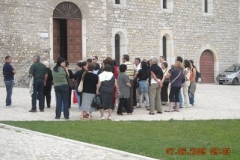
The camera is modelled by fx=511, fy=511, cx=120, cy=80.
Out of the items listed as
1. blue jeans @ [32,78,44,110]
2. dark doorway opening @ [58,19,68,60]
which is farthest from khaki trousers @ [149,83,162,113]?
dark doorway opening @ [58,19,68,60]

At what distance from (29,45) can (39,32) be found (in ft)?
2.82

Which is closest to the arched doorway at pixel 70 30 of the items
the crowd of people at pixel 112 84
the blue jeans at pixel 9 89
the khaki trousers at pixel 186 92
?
the crowd of people at pixel 112 84

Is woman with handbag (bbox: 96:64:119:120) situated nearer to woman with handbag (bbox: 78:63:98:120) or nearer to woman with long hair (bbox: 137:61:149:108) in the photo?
woman with handbag (bbox: 78:63:98:120)

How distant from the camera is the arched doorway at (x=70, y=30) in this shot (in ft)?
89.1

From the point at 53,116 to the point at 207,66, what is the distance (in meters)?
22.6

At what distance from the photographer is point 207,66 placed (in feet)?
121

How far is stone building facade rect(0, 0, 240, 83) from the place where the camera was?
25.4 m

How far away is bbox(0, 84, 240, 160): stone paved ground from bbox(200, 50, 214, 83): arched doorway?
11.0m

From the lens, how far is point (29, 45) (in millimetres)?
25453

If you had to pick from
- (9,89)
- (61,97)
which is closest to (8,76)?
(9,89)

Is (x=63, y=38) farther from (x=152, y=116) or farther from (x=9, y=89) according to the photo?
(x=152, y=116)

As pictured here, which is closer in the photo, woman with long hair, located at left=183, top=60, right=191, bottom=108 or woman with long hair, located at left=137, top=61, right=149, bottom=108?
woman with long hair, located at left=137, top=61, right=149, bottom=108

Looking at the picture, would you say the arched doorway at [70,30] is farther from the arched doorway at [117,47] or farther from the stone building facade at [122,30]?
the arched doorway at [117,47]
